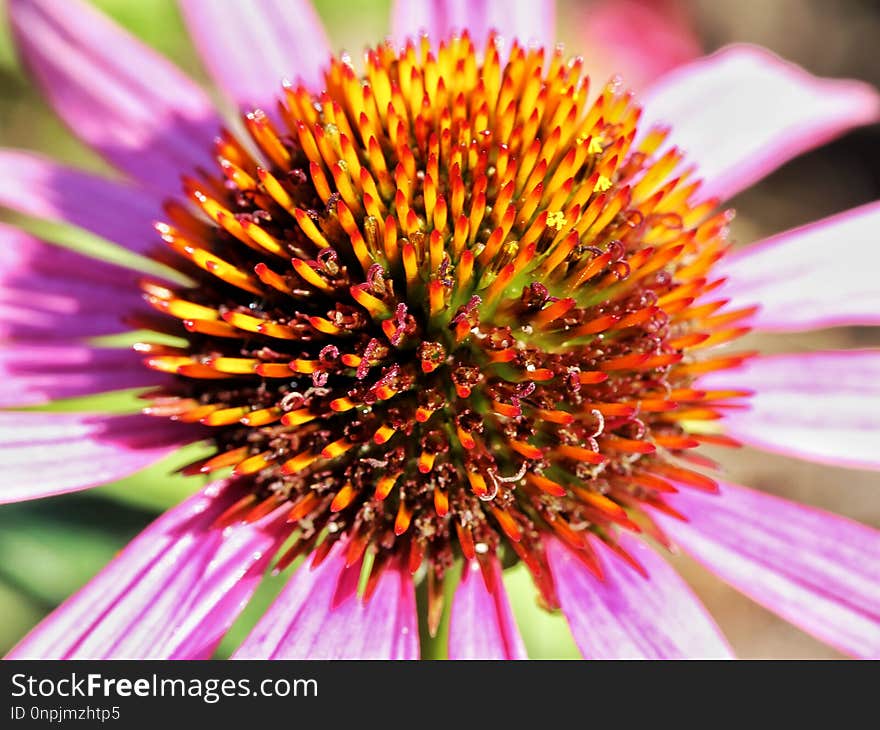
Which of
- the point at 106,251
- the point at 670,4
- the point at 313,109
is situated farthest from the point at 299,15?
the point at 670,4

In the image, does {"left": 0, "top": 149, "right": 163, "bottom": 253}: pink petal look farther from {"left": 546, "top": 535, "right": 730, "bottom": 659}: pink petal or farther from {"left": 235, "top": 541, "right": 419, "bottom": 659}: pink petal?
{"left": 546, "top": 535, "right": 730, "bottom": 659}: pink petal

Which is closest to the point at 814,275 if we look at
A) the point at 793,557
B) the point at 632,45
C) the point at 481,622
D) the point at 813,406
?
the point at 813,406

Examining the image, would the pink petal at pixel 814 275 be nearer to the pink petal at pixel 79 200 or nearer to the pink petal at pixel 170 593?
the pink petal at pixel 170 593

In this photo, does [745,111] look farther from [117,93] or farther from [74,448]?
[74,448]

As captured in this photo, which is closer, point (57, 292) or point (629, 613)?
point (629, 613)

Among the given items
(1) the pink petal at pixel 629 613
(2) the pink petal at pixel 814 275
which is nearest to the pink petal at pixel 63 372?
(1) the pink petal at pixel 629 613

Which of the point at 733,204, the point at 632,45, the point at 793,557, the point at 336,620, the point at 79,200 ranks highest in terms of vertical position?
the point at 632,45

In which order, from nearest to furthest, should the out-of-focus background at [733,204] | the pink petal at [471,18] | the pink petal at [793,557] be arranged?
1. the pink petal at [793,557]
2. the out-of-focus background at [733,204]
3. the pink petal at [471,18]
